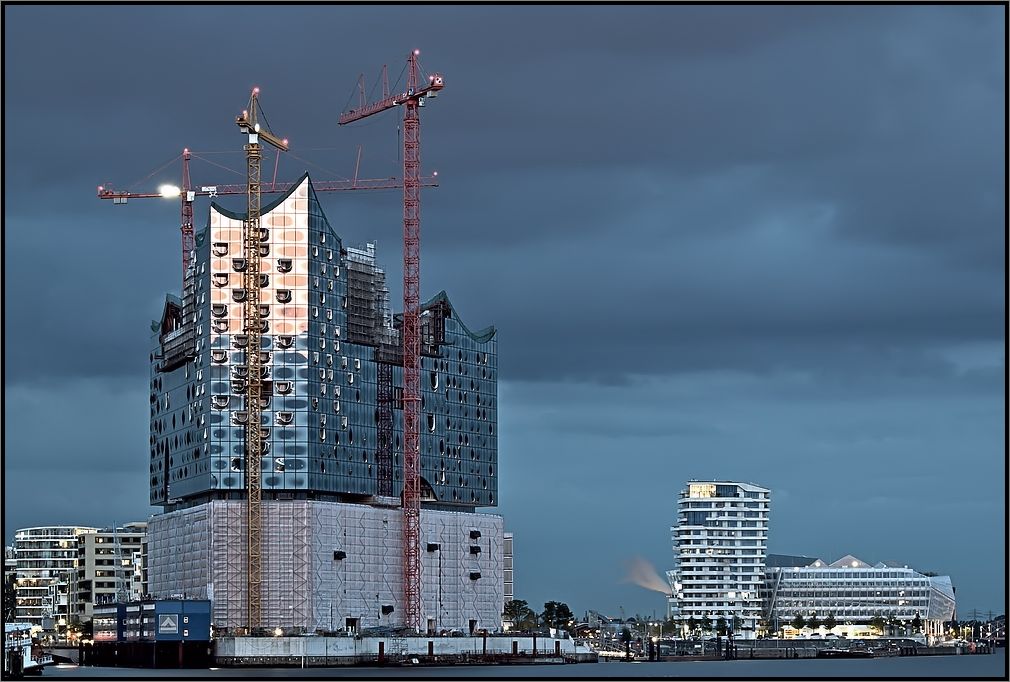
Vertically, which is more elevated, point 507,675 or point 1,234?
point 1,234

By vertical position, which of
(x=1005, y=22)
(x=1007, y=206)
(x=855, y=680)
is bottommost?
(x=855, y=680)

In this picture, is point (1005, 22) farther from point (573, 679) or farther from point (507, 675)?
point (507, 675)

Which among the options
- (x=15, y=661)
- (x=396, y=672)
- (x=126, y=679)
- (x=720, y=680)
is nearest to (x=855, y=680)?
(x=720, y=680)

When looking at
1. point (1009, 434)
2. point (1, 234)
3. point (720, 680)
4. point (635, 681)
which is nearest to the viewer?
point (1009, 434)

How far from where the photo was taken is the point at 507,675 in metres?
192

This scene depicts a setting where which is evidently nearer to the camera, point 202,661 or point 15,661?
point 15,661

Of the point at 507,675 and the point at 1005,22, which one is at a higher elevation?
the point at 1005,22

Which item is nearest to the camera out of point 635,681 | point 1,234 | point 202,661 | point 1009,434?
point 1009,434

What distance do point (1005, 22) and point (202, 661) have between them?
129605mm

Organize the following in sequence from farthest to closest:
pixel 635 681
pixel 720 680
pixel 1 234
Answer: pixel 720 680, pixel 635 681, pixel 1 234

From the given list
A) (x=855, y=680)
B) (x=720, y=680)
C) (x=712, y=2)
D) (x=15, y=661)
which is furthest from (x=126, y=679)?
(x=712, y=2)

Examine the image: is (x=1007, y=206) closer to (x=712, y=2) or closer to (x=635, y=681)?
(x=712, y=2)

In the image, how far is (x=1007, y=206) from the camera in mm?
87375

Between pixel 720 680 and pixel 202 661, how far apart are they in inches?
2363
